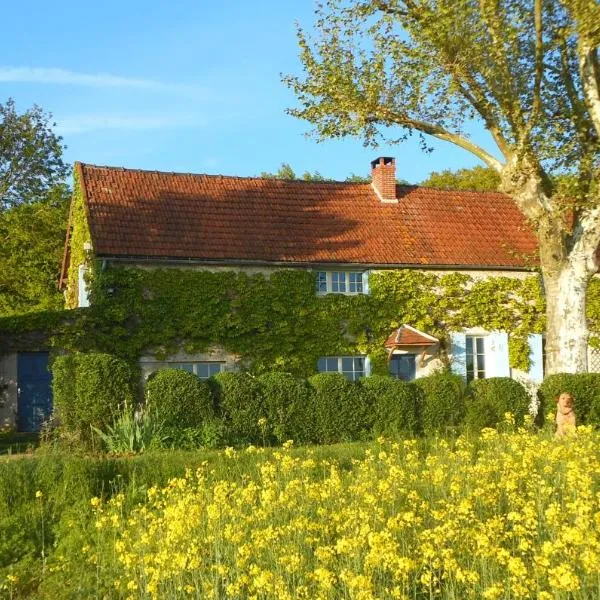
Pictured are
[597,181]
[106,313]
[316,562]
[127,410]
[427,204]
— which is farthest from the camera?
[427,204]

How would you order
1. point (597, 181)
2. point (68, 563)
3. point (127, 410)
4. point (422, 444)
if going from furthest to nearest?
point (597, 181) → point (127, 410) → point (422, 444) → point (68, 563)

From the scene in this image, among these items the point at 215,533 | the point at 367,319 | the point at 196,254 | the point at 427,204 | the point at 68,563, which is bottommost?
the point at 68,563

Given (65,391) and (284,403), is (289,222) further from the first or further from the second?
(65,391)

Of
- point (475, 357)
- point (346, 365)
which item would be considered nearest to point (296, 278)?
point (346, 365)

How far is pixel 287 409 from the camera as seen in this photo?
17031 millimetres

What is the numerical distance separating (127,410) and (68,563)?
26.1 feet

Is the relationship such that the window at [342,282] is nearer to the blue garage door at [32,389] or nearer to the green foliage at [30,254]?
the blue garage door at [32,389]

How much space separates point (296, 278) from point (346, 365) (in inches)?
104

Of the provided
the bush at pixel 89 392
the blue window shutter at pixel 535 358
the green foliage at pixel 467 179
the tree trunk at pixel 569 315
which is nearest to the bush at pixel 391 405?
the tree trunk at pixel 569 315

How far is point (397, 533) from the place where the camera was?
6863 millimetres

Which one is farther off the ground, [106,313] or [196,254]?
[196,254]

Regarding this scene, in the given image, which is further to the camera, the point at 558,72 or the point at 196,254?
the point at 196,254

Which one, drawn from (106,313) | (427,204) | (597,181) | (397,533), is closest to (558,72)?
(597,181)

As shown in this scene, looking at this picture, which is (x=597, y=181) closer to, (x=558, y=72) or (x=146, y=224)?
(x=558, y=72)
